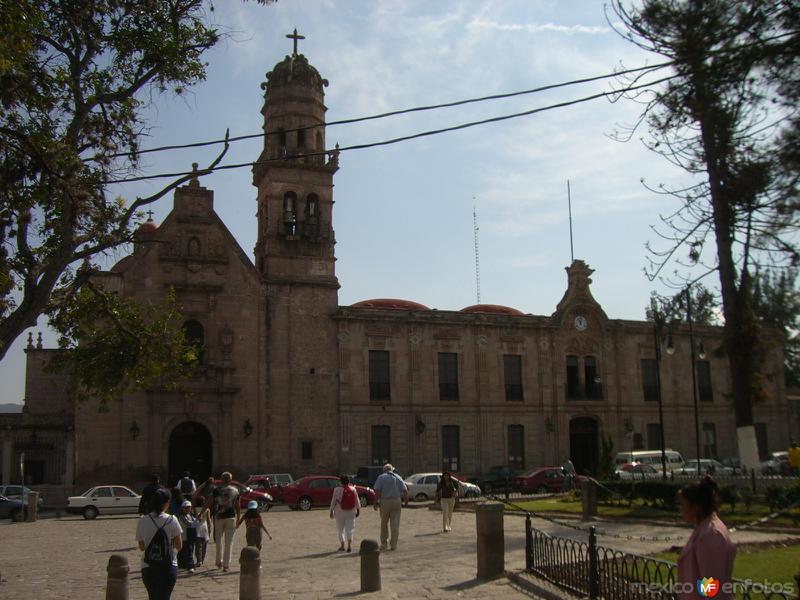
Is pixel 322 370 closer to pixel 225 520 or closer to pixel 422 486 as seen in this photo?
pixel 422 486

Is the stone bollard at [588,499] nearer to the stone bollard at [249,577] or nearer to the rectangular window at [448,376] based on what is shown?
the stone bollard at [249,577]

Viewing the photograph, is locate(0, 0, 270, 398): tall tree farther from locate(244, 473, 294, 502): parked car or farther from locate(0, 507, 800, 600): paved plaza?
locate(244, 473, 294, 502): parked car

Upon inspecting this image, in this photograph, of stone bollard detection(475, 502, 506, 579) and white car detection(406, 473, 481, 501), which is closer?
stone bollard detection(475, 502, 506, 579)

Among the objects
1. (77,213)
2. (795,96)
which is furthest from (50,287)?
(795,96)

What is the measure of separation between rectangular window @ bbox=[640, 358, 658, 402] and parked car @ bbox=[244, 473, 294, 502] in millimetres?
21414

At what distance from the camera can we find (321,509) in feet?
104

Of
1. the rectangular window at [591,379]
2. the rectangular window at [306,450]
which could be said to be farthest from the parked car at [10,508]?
the rectangular window at [591,379]

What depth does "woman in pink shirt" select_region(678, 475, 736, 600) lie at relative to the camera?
21.3 ft

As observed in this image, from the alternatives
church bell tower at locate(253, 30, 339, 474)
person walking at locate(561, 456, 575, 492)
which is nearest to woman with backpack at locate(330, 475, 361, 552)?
person walking at locate(561, 456, 575, 492)

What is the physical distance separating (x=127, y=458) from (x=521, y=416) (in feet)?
64.8

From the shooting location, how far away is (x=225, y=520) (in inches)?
611

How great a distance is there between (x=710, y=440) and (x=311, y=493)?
89.3ft

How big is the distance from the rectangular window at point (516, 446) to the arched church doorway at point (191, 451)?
1542 cm

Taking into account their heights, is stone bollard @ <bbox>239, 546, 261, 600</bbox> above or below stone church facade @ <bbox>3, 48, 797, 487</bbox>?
below
